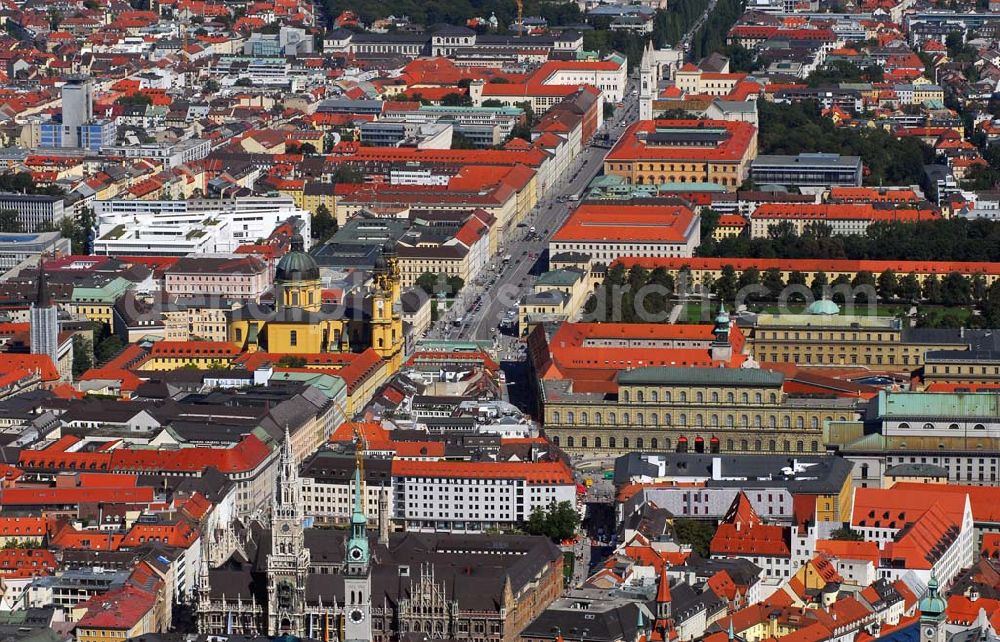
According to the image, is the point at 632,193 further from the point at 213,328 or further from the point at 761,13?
the point at 761,13

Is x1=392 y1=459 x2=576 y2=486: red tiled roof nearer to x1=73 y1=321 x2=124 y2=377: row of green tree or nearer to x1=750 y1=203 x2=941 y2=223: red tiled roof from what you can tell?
Result: x1=73 y1=321 x2=124 y2=377: row of green tree

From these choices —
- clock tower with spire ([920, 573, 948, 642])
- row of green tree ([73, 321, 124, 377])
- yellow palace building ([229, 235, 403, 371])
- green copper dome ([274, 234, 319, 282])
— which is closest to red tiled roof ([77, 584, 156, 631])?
clock tower with spire ([920, 573, 948, 642])

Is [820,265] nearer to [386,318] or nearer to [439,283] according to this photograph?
[439,283]

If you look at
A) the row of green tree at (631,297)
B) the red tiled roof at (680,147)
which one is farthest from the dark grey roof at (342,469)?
the red tiled roof at (680,147)

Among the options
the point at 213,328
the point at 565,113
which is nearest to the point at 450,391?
the point at 213,328

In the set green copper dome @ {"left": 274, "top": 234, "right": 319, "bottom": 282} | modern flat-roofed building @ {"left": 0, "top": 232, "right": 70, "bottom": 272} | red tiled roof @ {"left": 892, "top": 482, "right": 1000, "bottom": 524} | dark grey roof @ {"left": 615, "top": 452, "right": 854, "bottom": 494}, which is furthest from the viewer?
modern flat-roofed building @ {"left": 0, "top": 232, "right": 70, "bottom": 272}

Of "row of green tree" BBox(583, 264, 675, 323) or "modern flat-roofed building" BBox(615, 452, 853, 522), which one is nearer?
"modern flat-roofed building" BBox(615, 452, 853, 522)
